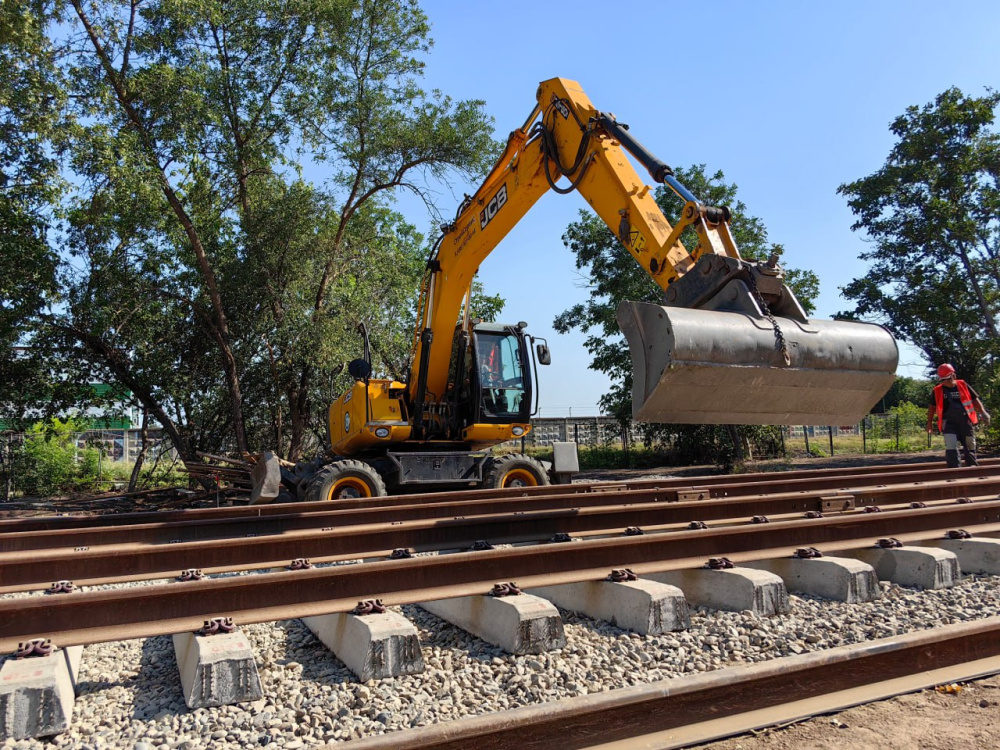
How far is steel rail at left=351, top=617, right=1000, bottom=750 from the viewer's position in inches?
101

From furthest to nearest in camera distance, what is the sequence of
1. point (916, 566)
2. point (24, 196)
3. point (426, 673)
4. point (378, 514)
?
point (24, 196)
point (378, 514)
point (916, 566)
point (426, 673)

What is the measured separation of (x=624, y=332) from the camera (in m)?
5.58

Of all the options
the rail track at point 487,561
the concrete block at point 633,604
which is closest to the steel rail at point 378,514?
the rail track at point 487,561

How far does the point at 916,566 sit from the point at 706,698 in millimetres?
2810

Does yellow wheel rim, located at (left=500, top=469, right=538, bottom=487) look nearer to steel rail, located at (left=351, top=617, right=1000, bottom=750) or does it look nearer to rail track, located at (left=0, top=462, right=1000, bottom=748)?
rail track, located at (left=0, top=462, right=1000, bottom=748)

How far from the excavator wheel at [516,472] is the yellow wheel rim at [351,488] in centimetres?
195

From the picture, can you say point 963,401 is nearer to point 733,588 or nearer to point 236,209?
point 733,588

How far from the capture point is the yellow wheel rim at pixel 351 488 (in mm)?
9672

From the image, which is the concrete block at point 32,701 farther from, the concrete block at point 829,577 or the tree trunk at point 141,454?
the tree trunk at point 141,454

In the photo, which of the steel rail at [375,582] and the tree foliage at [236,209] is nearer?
the steel rail at [375,582]

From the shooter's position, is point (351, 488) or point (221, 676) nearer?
point (221, 676)

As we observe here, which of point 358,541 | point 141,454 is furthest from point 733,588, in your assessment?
point 141,454

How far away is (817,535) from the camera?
510 cm

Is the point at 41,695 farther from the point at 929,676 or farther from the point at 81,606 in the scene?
the point at 929,676
